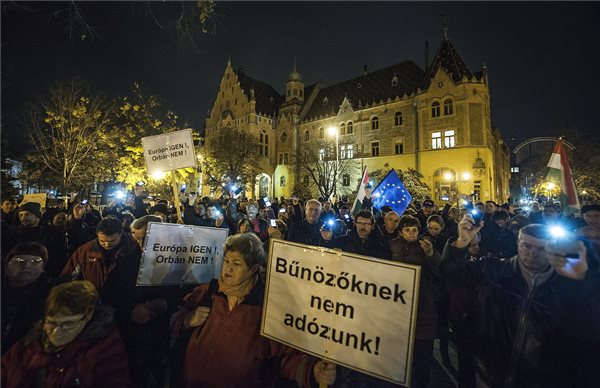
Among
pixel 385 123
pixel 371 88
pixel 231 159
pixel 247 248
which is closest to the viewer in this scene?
pixel 247 248

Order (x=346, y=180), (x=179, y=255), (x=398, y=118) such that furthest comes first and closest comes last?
(x=346, y=180) < (x=398, y=118) < (x=179, y=255)

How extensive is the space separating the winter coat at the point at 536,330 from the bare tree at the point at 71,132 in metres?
22.7

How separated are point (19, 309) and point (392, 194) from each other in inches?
350

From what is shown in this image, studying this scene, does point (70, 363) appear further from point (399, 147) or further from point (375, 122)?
point (375, 122)

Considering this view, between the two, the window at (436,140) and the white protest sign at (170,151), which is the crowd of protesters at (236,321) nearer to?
the white protest sign at (170,151)

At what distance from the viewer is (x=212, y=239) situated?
3.88 metres

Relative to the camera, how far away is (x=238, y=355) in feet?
7.64

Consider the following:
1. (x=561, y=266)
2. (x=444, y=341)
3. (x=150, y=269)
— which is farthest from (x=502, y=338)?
(x=150, y=269)

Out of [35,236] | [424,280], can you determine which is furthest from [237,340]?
[35,236]

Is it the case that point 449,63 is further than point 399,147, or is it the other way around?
point 399,147

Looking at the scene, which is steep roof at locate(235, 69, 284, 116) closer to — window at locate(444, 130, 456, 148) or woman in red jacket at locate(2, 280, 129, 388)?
window at locate(444, 130, 456, 148)

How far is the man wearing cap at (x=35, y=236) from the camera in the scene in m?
4.98

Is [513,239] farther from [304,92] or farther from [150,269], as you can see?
[304,92]

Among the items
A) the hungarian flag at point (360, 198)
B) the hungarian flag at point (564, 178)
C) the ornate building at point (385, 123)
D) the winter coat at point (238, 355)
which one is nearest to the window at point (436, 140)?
the ornate building at point (385, 123)
